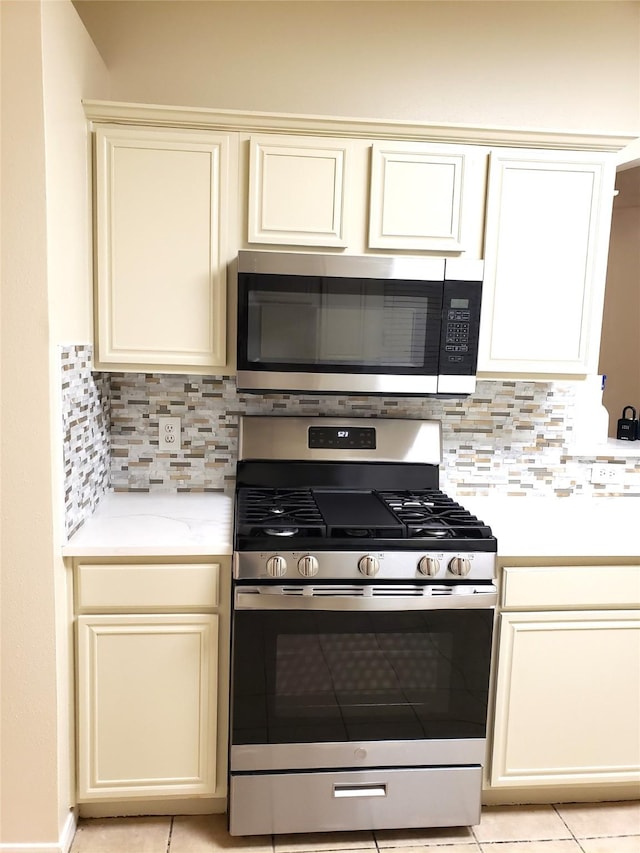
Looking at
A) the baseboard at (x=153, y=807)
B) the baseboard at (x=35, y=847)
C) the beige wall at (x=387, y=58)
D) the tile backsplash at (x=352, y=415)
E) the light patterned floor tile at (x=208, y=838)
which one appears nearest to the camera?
the baseboard at (x=35, y=847)

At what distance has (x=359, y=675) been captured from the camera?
2088 millimetres

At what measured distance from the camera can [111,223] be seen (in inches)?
87.3

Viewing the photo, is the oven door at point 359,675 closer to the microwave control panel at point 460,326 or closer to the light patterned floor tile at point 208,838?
the light patterned floor tile at point 208,838

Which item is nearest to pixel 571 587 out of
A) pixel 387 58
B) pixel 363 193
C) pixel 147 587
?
pixel 147 587

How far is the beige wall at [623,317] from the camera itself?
3.18 meters

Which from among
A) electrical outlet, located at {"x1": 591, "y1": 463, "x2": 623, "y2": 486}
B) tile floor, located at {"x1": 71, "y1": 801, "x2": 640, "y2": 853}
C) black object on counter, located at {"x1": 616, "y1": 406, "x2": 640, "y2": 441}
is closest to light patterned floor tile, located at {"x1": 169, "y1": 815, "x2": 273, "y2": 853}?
tile floor, located at {"x1": 71, "y1": 801, "x2": 640, "y2": 853}

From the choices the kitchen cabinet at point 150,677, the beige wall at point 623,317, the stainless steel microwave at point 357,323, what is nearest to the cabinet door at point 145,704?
the kitchen cabinet at point 150,677

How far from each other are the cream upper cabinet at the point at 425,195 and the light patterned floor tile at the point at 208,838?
6.10 feet

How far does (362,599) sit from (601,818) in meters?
1.13

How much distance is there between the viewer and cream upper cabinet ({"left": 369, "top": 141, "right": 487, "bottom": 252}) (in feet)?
7.39

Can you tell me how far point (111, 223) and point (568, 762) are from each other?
2216 mm

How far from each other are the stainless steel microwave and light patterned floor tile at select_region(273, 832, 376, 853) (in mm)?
1366

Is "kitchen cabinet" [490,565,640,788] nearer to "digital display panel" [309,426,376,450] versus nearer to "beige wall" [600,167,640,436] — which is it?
"digital display panel" [309,426,376,450]

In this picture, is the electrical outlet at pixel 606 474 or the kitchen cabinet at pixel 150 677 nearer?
the kitchen cabinet at pixel 150 677
